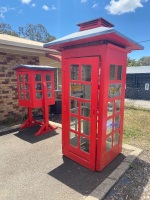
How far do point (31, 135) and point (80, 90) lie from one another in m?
2.40

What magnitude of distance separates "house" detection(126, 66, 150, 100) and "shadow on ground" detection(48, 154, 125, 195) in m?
12.9

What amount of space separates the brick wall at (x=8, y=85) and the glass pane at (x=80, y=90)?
135 inches

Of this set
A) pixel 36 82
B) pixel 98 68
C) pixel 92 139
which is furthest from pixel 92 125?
pixel 36 82

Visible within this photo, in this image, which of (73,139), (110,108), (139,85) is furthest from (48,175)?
(139,85)

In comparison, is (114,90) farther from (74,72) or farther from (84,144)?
(84,144)

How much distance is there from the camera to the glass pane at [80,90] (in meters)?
3.01

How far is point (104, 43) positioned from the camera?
8.26ft

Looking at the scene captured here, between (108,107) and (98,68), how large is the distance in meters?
0.76

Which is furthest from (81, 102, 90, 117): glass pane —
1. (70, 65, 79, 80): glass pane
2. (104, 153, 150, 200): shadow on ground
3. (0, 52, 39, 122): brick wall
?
(0, 52, 39, 122): brick wall

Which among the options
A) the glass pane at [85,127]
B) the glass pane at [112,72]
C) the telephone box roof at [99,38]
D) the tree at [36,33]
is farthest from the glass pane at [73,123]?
the tree at [36,33]

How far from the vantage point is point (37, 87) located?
15.4 feet

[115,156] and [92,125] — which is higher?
[92,125]

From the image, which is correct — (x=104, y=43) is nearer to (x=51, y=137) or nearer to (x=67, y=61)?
(x=67, y=61)

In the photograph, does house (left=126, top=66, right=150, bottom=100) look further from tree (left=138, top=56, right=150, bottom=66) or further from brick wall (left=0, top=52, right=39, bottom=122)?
tree (left=138, top=56, right=150, bottom=66)
